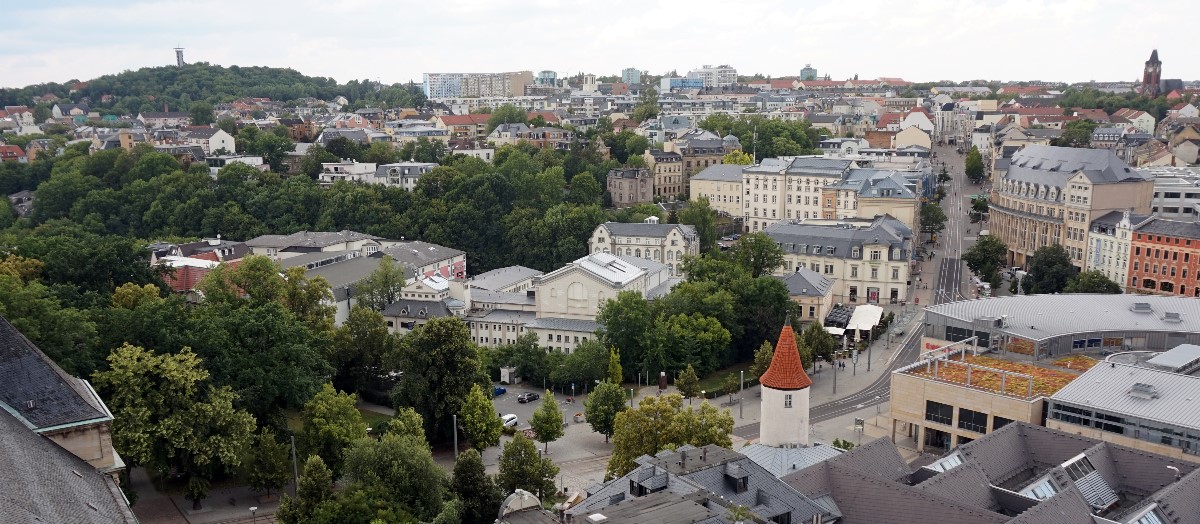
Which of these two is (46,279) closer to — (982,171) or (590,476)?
(590,476)

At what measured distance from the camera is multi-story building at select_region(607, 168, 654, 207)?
368 ft

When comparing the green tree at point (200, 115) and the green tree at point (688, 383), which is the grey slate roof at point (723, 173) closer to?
the green tree at point (688, 383)

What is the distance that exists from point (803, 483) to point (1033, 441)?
37.3ft

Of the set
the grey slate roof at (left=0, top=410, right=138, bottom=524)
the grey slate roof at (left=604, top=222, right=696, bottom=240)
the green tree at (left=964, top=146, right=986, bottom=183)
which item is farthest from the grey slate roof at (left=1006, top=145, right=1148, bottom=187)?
the grey slate roof at (left=0, top=410, right=138, bottom=524)

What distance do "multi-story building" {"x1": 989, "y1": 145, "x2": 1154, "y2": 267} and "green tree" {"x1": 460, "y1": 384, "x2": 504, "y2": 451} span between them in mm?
61126

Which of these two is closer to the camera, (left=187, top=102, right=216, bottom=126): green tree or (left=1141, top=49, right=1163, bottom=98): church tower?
(left=187, top=102, right=216, bottom=126): green tree

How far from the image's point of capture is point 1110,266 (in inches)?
3204

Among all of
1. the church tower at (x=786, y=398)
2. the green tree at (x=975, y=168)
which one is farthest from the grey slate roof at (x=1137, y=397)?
the green tree at (x=975, y=168)

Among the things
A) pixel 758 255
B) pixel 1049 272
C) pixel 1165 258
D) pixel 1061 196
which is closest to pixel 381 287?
pixel 758 255

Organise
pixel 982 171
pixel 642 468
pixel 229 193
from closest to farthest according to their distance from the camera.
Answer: pixel 642 468 → pixel 229 193 → pixel 982 171

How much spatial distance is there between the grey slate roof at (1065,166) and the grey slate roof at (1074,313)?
111 ft

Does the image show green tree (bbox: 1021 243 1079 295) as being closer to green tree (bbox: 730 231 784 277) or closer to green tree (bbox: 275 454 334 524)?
green tree (bbox: 730 231 784 277)

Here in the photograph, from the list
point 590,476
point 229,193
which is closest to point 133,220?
point 229,193

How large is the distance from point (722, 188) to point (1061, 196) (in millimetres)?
35073
